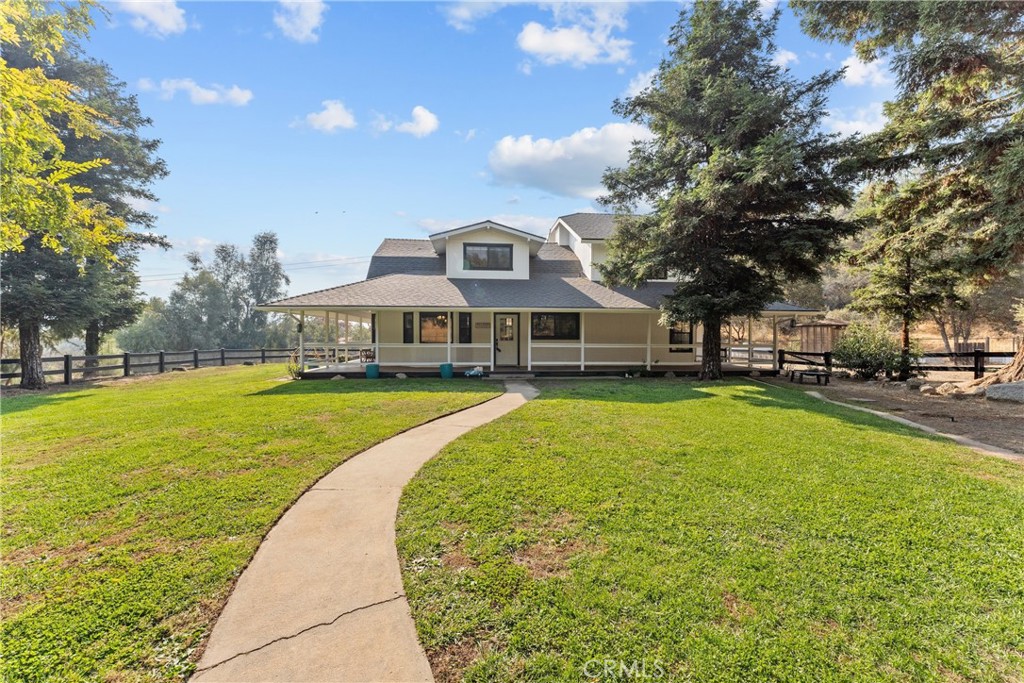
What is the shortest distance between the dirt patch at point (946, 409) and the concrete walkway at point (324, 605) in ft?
33.2

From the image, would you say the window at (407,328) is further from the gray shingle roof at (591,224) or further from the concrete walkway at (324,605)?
the concrete walkway at (324,605)

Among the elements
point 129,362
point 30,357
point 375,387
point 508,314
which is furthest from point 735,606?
point 129,362

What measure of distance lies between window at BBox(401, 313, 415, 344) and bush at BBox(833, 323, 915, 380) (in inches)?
660

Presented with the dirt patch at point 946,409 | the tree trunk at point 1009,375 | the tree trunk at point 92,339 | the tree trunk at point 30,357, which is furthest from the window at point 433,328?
the tree trunk at point 1009,375

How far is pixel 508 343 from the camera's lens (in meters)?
17.5

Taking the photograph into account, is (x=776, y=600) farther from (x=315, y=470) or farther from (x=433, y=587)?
(x=315, y=470)

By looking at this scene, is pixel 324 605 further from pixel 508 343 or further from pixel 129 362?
pixel 129 362

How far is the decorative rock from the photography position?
10977mm

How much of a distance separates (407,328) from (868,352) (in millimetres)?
17444

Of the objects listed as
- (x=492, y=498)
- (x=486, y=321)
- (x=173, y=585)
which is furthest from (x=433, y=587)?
(x=486, y=321)

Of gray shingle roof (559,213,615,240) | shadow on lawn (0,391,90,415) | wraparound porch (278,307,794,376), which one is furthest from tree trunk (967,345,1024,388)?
shadow on lawn (0,391,90,415)

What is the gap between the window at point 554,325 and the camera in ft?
56.7

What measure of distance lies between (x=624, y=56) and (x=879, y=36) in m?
7.20

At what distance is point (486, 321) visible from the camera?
17.2 m
